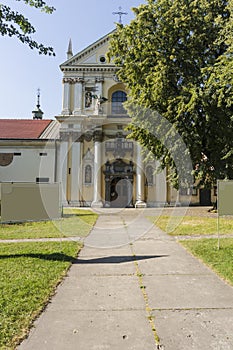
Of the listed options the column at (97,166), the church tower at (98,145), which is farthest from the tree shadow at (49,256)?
the church tower at (98,145)

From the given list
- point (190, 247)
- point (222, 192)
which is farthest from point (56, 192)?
point (222, 192)

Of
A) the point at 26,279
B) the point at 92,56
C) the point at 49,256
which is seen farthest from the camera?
the point at 92,56

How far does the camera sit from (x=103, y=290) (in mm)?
4363

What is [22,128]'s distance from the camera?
1220 inches

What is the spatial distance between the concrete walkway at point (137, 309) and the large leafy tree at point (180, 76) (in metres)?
10.3

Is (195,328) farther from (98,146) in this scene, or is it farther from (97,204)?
(98,146)

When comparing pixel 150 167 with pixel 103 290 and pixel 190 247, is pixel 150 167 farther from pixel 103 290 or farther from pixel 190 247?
pixel 103 290

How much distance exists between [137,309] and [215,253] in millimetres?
3718

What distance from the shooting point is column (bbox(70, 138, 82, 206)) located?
26.1m

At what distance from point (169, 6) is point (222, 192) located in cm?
1319

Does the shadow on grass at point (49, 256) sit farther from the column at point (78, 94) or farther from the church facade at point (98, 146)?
the column at point (78, 94)

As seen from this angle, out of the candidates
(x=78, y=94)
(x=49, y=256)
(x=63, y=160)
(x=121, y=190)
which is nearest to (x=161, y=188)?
(x=121, y=190)

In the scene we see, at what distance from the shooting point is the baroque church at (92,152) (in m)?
26.7

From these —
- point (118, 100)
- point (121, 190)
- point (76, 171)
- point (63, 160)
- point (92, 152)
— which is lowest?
point (121, 190)
